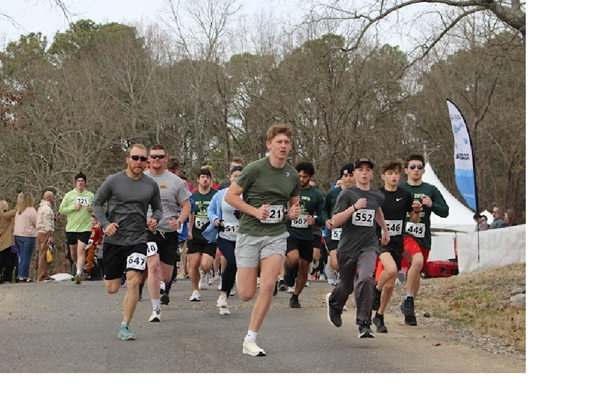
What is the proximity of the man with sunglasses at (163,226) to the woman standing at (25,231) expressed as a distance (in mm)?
8670

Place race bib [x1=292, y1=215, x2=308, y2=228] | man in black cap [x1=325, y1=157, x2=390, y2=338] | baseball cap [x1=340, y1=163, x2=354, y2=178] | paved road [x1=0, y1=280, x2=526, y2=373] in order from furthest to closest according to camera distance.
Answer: race bib [x1=292, y1=215, x2=308, y2=228] < baseball cap [x1=340, y1=163, x2=354, y2=178] < man in black cap [x1=325, y1=157, x2=390, y2=338] < paved road [x1=0, y1=280, x2=526, y2=373]

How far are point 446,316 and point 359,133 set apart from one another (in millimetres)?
22305

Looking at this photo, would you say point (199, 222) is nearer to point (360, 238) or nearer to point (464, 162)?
point (360, 238)

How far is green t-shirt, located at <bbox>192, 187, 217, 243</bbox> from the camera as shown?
15039 millimetres

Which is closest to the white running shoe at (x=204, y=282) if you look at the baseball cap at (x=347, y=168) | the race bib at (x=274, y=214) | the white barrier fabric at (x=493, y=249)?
the baseball cap at (x=347, y=168)

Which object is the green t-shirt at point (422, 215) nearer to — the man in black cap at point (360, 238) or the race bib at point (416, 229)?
the race bib at point (416, 229)

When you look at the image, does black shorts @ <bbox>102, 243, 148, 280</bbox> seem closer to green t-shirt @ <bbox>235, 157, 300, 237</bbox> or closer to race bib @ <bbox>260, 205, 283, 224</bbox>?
green t-shirt @ <bbox>235, 157, 300, 237</bbox>

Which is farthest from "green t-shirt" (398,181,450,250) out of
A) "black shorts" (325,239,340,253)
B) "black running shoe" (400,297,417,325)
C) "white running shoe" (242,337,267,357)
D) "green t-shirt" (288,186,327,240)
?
"white running shoe" (242,337,267,357)

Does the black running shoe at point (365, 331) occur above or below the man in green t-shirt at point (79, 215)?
below

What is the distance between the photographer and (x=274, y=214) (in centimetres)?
929

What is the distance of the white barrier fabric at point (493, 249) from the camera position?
21047mm

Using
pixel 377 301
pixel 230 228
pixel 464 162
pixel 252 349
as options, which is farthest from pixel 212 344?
pixel 464 162

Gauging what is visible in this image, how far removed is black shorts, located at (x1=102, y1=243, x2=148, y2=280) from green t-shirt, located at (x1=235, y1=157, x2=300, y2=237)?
1.29 meters

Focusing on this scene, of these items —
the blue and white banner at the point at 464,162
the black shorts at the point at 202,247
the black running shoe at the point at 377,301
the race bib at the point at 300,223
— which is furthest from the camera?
the blue and white banner at the point at 464,162
